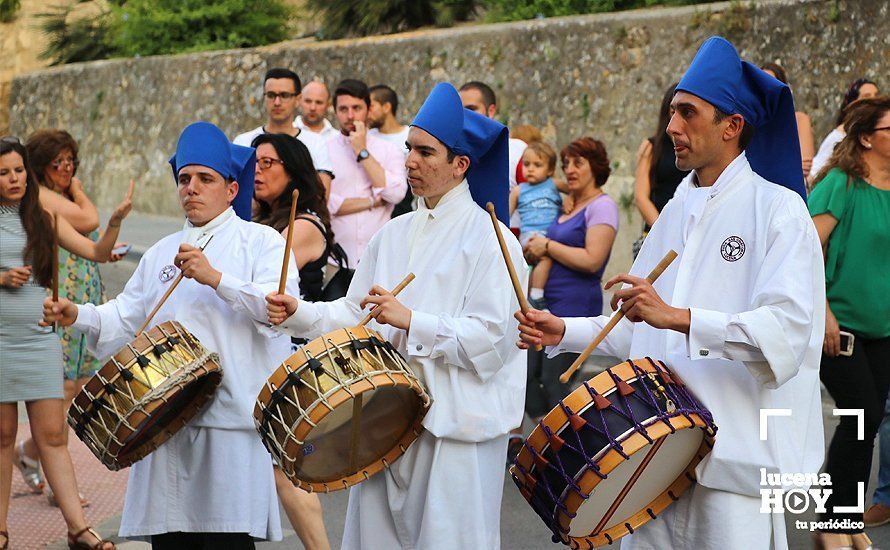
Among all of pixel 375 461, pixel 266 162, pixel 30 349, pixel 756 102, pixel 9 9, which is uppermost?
pixel 756 102

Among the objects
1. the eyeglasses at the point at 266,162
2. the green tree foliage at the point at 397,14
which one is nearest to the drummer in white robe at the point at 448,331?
the eyeglasses at the point at 266,162

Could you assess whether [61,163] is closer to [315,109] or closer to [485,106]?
[315,109]

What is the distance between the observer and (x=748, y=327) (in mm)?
3664

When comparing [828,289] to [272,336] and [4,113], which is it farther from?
[4,113]

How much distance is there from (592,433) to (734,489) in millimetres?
464

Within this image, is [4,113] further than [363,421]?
Yes

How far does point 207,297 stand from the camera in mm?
5156

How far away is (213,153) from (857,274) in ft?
9.57

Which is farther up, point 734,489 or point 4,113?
point 734,489

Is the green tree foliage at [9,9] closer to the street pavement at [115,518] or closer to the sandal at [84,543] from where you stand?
the street pavement at [115,518]

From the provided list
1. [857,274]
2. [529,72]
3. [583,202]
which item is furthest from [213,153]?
[529,72]

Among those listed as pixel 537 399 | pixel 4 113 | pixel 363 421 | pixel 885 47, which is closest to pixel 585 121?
pixel 885 47

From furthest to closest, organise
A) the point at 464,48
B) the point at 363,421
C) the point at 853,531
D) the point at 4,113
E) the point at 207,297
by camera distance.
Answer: the point at 4,113, the point at 464,48, the point at 853,531, the point at 207,297, the point at 363,421

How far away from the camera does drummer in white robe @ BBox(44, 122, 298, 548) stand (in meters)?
5.10
